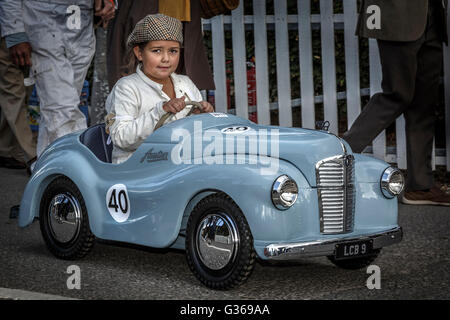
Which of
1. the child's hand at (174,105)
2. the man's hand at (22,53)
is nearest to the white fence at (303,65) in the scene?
the man's hand at (22,53)

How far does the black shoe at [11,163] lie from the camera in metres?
8.64

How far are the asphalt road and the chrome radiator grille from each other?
33 centimetres

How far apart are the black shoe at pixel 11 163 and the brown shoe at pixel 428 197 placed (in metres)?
3.84

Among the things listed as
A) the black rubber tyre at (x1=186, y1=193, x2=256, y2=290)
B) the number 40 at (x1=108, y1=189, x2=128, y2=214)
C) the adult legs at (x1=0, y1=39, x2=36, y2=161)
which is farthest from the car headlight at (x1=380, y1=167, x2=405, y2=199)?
the adult legs at (x1=0, y1=39, x2=36, y2=161)

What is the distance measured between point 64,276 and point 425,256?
2023 millimetres

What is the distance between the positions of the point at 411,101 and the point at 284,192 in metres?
2.93

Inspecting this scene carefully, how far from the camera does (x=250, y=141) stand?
13.7 feet

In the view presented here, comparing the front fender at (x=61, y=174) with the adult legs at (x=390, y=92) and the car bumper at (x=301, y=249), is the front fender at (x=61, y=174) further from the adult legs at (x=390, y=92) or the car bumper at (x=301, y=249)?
the adult legs at (x=390, y=92)

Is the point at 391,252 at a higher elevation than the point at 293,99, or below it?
below

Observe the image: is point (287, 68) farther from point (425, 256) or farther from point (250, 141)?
point (250, 141)

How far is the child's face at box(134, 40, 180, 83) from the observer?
5.09 m

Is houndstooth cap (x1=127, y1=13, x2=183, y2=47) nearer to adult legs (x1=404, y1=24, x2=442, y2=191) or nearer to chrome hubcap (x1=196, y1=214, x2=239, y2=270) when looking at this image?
chrome hubcap (x1=196, y1=214, x2=239, y2=270)

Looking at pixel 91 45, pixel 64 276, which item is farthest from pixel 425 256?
pixel 91 45
